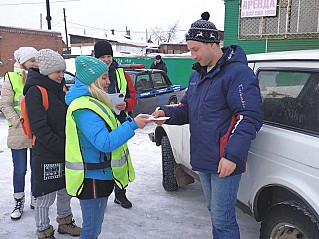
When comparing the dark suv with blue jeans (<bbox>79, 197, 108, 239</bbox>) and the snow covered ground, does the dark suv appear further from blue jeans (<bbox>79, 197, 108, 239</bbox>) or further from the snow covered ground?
blue jeans (<bbox>79, 197, 108, 239</bbox>)

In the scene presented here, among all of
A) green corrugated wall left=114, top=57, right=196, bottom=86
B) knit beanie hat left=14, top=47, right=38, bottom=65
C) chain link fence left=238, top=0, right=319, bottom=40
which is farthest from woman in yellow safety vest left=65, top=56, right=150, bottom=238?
green corrugated wall left=114, top=57, right=196, bottom=86

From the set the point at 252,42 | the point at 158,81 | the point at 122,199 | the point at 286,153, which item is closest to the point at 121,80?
the point at 122,199

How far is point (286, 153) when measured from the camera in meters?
2.13

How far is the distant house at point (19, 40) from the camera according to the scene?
77.6 feet

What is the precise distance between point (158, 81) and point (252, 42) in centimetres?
502

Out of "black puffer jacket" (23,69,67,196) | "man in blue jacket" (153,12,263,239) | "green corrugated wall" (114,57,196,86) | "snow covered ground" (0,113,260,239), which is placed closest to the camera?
"man in blue jacket" (153,12,263,239)

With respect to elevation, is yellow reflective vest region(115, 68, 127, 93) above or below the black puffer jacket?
above

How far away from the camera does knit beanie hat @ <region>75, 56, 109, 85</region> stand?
211 cm

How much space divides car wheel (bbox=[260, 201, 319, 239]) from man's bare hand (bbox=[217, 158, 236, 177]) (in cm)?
49

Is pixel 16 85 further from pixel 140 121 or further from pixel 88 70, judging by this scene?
pixel 140 121

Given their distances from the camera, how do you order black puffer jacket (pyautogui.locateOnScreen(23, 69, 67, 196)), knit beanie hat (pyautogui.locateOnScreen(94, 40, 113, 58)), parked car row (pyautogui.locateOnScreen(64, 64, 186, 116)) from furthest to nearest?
parked car row (pyautogui.locateOnScreen(64, 64, 186, 116))
knit beanie hat (pyautogui.locateOnScreen(94, 40, 113, 58))
black puffer jacket (pyautogui.locateOnScreen(23, 69, 67, 196))

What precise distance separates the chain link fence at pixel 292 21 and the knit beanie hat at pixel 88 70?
1025 cm

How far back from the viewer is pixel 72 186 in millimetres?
2148

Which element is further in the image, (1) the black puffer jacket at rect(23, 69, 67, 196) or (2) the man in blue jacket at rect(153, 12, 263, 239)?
(1) the black puffer jacket at rect(23, 69, 67, 196)
